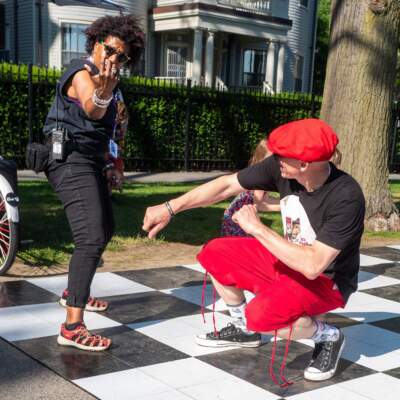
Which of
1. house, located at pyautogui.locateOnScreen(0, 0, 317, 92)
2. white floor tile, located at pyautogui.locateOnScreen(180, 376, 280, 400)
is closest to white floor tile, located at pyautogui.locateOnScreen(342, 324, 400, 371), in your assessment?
white floor tile, located at pyautogui.locateOnScreen(180, 376, 280, 400)

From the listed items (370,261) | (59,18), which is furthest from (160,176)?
(59,18)

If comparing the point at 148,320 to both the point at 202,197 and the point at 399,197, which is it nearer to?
the point at 202,197

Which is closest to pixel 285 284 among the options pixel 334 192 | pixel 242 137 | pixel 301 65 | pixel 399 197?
pixel 334 192

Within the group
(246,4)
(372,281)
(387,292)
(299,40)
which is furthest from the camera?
(299,40)

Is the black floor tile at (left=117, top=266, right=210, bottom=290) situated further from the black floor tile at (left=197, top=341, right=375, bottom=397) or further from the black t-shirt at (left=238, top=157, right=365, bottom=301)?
the black t-shirt at (left=238, top=157, right=365, bottom=301)

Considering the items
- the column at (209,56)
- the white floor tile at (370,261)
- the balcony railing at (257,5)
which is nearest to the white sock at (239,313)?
the white floor tile at (370,261)

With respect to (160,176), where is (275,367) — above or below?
above

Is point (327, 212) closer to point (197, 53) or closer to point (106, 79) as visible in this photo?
point (106, 79)

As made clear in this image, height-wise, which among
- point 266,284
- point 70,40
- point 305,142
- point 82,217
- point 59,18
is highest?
point 59,18

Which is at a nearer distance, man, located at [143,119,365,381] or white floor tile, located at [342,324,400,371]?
man, located at [143,119,365,381]

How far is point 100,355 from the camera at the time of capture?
10.6 ft

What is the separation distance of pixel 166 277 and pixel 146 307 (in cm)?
85

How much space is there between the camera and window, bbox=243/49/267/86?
27219mm

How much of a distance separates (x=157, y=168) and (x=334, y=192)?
10.8 m
